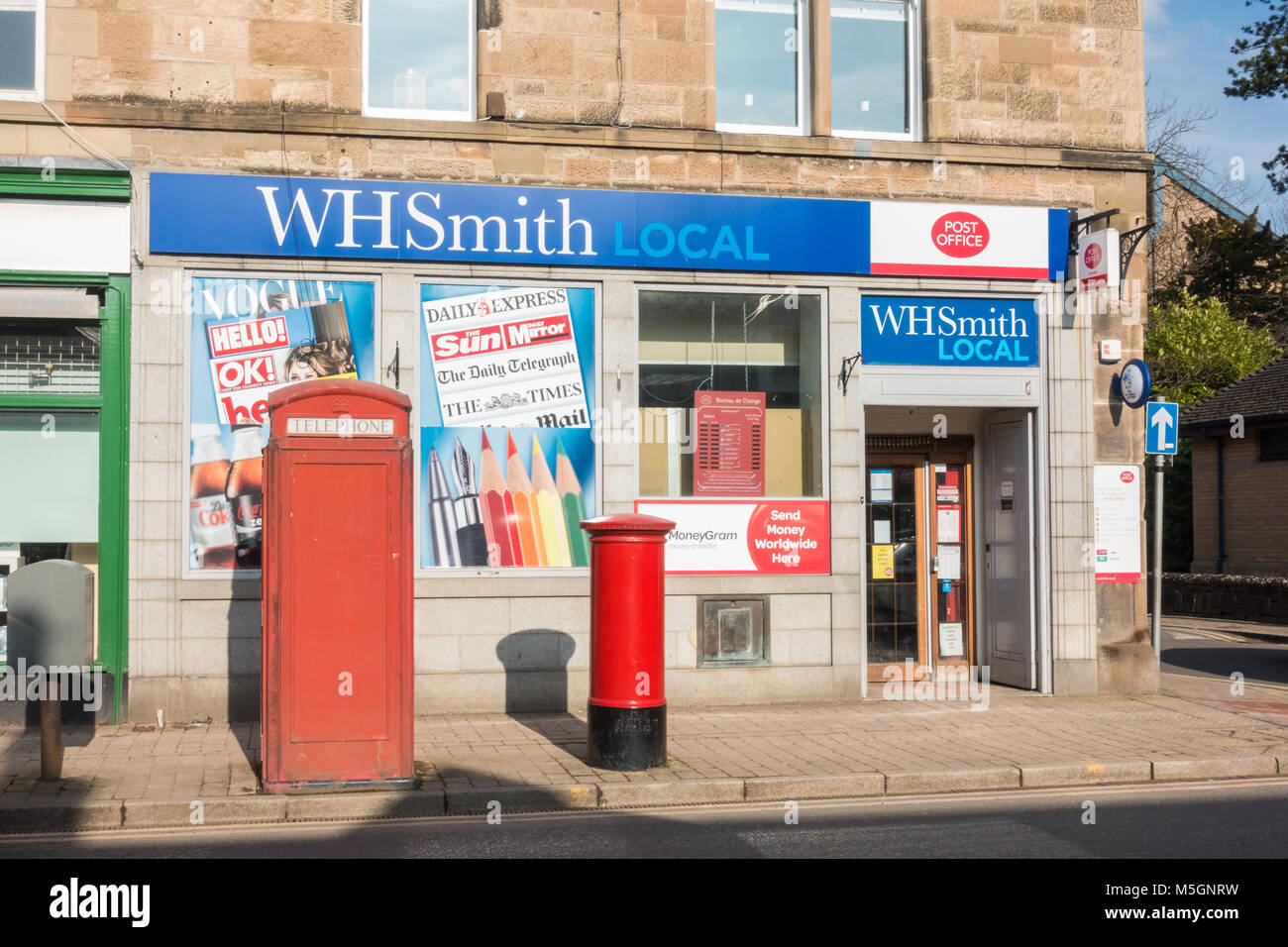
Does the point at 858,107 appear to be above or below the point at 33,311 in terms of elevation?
above

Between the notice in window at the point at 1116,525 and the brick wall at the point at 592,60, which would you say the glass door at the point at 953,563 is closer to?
the notice in window at the point at 1116,525

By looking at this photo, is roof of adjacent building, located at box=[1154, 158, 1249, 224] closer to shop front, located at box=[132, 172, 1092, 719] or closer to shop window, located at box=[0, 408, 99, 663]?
shop front, located at box=[132, 172, 1092, 719]

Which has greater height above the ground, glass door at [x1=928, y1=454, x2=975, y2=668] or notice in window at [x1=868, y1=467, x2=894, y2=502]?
notice in window at [x1=868, y1=467, x2=894, y2=502]

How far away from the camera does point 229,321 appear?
11.2 meters

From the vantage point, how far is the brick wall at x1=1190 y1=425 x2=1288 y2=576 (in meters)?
28.7

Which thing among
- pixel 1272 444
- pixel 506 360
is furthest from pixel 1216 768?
pixel 1272 444

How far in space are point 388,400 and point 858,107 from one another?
21.7 ft

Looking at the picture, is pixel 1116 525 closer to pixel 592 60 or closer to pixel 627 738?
pixel 627 738

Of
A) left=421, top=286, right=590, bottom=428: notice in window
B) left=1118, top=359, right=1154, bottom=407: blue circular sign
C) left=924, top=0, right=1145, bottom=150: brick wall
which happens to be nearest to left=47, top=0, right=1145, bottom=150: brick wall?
left=924, top=0, right=1145, bottom=150: brick wall

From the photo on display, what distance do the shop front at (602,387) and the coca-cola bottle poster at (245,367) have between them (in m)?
0.02

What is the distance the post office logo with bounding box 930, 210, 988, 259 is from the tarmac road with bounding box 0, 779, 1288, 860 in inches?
232
